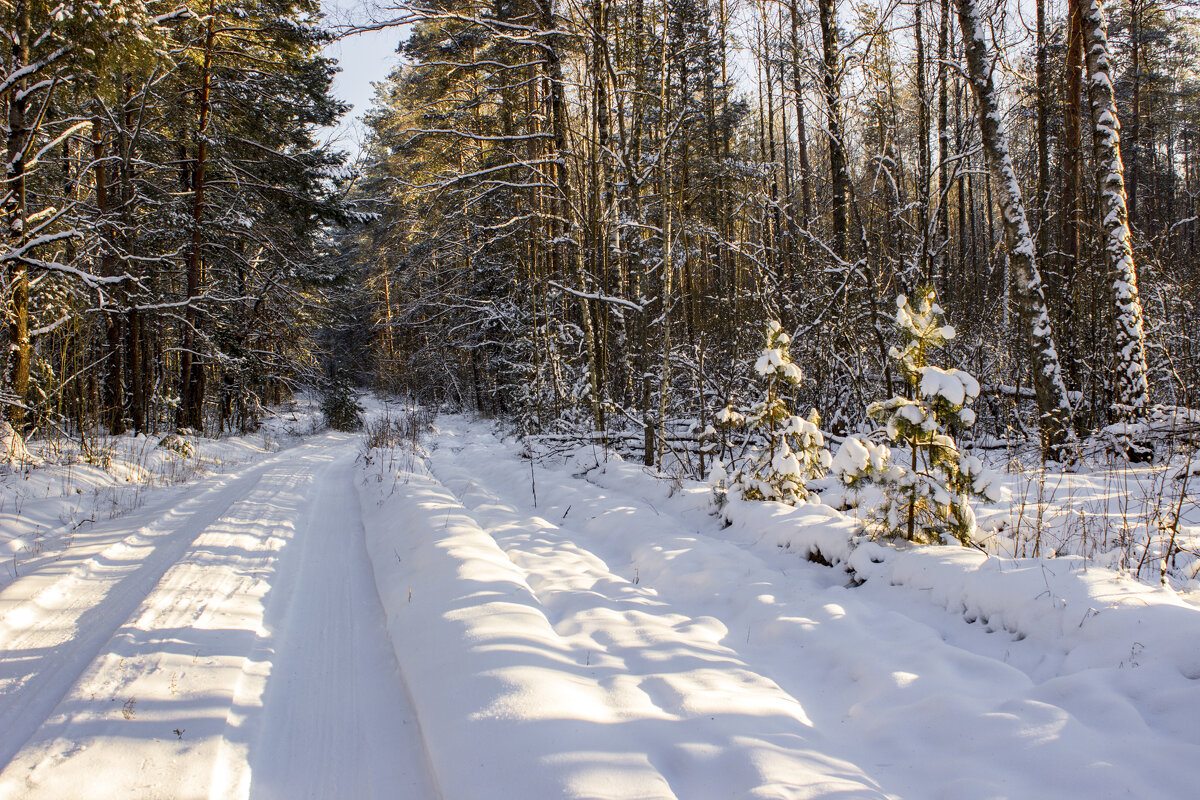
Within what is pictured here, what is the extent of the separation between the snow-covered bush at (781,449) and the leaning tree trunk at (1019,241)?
12.2 feet

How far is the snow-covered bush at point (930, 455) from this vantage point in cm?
364

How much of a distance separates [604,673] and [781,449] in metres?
2.87

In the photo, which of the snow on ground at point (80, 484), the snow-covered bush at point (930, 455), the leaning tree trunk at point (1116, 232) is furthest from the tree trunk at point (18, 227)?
the leaning tree trunk at point (1116, 232)

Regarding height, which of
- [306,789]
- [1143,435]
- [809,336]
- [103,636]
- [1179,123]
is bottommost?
[306,789]

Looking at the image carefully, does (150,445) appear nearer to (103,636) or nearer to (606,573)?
(103,636)

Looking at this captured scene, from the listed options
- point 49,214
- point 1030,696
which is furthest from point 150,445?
point 1030,696

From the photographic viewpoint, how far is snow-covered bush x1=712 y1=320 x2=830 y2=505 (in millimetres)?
5074

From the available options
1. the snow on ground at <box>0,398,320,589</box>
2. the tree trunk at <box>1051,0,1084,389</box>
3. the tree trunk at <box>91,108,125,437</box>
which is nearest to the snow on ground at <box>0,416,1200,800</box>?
the snow on ground at <box>0,398,320,589</box>

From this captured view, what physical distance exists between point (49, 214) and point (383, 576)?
8.18m

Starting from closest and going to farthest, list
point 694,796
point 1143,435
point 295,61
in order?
point 694,796, point 1143,435, point 295,61

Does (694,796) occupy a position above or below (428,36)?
below

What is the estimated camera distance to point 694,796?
6.95 feet

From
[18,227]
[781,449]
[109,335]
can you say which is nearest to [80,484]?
[18,227]

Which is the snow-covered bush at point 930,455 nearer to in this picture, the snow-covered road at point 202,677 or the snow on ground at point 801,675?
the snow on ground at point 801,675
